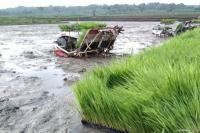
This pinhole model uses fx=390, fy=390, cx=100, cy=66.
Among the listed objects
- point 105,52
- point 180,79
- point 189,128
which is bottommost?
point 105,52

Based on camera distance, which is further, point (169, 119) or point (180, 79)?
point (180, 79)

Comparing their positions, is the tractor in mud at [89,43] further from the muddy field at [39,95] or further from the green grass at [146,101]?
the green grass at [146,101]

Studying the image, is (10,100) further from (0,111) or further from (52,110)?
(52,110)

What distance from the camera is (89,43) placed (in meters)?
17.8

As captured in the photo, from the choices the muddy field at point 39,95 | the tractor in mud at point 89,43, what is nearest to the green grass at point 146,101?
the muddy field at point 39,95

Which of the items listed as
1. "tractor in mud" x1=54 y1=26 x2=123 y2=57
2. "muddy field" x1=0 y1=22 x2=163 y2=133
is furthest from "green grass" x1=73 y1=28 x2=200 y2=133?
"tractor in mud" x1=54 y1=26 x2=123 y2=57

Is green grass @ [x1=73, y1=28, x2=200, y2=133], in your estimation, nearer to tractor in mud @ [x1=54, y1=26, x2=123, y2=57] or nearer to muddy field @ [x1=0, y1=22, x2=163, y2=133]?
muddy field @ [x1=0, y1=22, x2=163, y2=133]

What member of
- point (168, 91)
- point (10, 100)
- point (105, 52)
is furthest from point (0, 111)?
point (105, 52)

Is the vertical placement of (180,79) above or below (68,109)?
above

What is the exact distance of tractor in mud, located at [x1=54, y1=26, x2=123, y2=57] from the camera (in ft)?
57.9

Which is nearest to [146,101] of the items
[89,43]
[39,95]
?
[39,95]

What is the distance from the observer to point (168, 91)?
5.25 m

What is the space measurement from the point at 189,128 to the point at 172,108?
389 mm

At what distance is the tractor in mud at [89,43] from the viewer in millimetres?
17641
